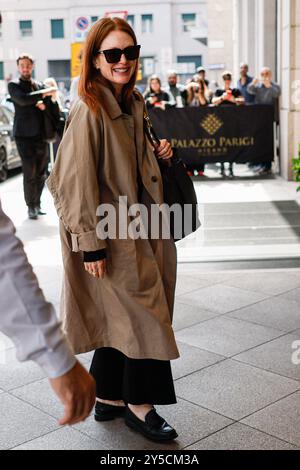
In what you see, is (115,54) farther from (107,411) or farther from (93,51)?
(107,411)

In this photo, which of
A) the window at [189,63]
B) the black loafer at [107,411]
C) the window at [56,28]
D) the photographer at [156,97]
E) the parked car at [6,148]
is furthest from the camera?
the window at [189,63]

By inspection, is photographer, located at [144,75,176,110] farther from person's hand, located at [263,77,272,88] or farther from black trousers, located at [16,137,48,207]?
black trousers, located at [16,137,48,207]

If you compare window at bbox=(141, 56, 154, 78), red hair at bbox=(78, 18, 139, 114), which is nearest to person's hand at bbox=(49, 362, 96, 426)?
red hair at bbox=(78, 18, 139, 114)

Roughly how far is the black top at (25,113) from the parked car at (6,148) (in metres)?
4.88

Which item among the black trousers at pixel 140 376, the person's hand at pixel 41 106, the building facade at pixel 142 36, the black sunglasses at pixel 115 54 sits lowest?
the black trousers at pixel 140 376

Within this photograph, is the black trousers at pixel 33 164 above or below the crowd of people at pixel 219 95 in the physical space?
below

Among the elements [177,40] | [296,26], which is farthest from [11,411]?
[177,40]

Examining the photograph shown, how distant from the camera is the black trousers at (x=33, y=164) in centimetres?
978

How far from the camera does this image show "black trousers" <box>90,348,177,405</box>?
3.68 m

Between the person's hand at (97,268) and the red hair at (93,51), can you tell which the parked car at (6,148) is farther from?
the person's hand at (97,268)

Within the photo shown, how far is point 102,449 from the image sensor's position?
3592 millimetres

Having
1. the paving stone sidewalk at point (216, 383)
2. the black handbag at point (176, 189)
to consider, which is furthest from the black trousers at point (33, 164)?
the black handbag at point (176, 189)

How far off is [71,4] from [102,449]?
2930 centimetres
